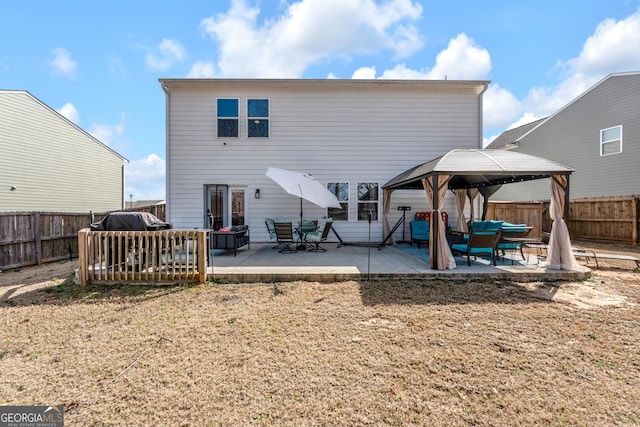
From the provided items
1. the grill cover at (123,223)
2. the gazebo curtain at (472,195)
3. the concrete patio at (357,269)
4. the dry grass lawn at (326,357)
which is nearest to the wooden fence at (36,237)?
the dry grass lawn at (326,357)

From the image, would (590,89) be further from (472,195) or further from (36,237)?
(36,237)

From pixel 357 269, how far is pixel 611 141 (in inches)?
554

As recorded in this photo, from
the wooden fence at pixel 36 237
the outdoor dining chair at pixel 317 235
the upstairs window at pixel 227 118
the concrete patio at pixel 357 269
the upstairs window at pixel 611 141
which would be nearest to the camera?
the concrete patio at pixel 357 269

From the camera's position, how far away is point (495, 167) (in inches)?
228

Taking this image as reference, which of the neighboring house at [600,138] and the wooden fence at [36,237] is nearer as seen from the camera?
the wooden fence at [36,237]

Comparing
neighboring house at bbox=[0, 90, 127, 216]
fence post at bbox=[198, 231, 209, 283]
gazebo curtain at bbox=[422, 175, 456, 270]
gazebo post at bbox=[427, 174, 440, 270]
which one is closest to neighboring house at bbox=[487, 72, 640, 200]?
gazebo curtain at bbox=[422, 175, 456, 270]

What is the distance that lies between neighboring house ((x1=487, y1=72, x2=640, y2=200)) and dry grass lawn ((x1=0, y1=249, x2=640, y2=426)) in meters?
10.5

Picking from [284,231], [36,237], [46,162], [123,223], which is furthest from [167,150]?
[46,162]

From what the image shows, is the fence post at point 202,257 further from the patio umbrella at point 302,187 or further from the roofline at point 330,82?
the roofline at point 330,82

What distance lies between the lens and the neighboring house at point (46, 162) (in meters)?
12.0

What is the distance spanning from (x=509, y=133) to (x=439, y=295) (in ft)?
65.2

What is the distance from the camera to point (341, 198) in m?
9.90

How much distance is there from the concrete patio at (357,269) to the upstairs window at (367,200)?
8.53 feet

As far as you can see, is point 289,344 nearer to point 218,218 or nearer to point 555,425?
point 555,425
